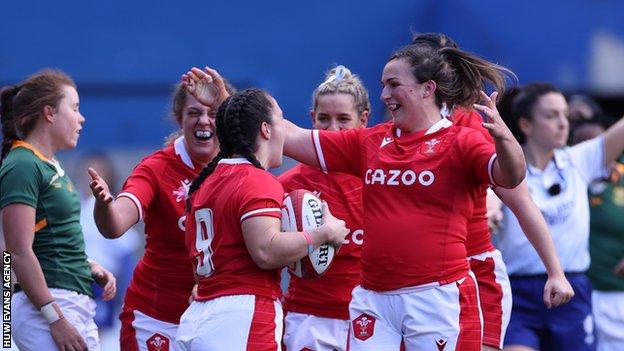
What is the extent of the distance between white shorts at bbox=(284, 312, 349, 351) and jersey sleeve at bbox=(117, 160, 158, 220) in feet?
3.02

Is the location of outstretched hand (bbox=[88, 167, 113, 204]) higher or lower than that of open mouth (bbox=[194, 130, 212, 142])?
lower

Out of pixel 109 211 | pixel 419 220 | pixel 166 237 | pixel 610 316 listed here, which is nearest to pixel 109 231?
pixel 109 211

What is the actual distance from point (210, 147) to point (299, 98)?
18.4ft

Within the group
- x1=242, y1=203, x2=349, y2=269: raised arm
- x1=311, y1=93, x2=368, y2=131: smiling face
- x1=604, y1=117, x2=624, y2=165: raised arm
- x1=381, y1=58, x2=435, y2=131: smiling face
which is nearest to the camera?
x1=242, y1=203, x2=349, y2=269: raised arm

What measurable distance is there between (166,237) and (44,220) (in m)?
0.64

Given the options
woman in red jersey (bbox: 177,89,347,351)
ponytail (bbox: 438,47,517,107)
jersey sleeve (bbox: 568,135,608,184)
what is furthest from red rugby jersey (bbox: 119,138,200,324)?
jersey sleeve (bbox: 568,135,608,184)

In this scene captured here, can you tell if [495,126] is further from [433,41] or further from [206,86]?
[206,86]

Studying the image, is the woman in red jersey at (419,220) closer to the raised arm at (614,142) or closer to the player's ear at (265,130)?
the player's ear at (265,130)

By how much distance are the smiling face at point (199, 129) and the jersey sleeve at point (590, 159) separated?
234 cm

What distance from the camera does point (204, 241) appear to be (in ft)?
14.6

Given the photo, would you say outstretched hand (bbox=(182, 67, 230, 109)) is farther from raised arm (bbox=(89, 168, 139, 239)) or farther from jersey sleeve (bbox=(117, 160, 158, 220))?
raised arm (bbox=(89, 168, 139, 239))

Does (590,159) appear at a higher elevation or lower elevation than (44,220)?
higher

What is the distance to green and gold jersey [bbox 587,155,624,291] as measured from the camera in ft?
23.8

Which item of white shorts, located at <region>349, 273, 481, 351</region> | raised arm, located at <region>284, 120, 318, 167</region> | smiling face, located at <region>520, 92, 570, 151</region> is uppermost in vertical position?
smiling face, located at <region>520, 92, 570, 151</region>
